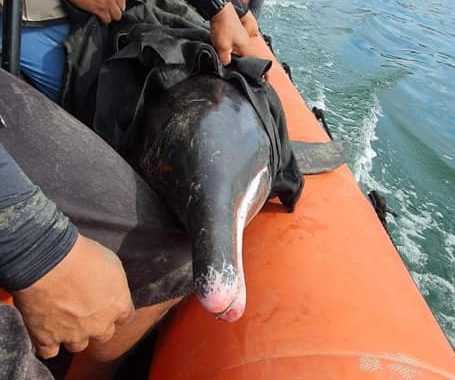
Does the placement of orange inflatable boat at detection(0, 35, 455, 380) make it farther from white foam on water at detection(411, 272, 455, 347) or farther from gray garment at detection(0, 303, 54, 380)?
white foam on water at detection(411, 272, 455, 347)

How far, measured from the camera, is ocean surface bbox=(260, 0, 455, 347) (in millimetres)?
3295

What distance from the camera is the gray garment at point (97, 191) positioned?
3.24 feet

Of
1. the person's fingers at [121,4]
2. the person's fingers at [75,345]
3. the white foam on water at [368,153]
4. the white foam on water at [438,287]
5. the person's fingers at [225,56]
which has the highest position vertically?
the person's fingers at [121,4]

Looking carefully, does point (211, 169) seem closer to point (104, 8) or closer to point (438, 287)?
point (104, 8)

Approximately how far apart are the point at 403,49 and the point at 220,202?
6.94m

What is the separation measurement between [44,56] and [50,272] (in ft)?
2.70

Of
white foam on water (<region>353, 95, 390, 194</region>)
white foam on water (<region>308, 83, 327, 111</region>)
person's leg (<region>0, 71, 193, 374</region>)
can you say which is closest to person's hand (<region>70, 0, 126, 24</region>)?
person's leg (<region>0, 71, 193, 374</region>)

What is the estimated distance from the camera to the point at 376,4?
29.2 feet

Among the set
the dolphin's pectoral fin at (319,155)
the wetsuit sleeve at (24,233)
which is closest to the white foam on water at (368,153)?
the dolphin's pectoral fin at (319,155)

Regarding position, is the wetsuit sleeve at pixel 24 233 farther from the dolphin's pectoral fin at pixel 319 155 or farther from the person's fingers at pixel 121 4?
the dolphin's pectoral fin at pixel 319 155

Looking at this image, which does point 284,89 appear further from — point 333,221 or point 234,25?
point 333,221

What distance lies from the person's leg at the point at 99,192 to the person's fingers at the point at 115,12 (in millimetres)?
495

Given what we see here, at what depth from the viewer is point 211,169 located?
105cm

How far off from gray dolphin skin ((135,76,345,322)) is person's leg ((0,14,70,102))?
0.32m
